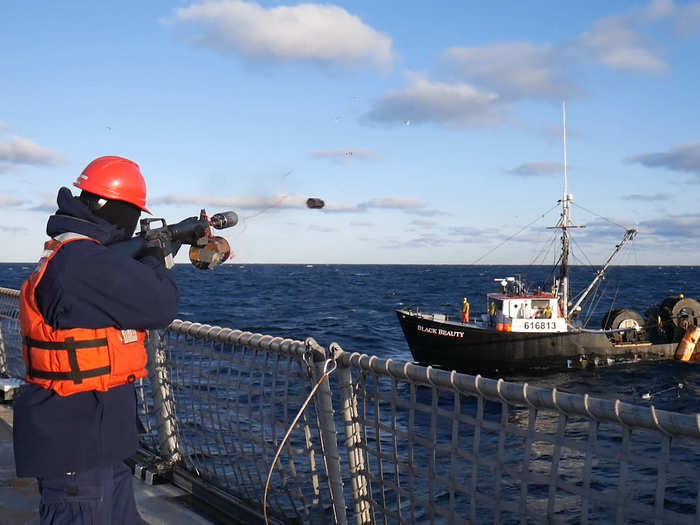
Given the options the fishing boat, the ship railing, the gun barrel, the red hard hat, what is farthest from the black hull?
the red hard hat

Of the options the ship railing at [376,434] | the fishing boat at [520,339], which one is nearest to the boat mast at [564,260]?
the fishing boat at [520,339]

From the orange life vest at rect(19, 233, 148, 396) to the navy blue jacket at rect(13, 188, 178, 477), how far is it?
5 cm

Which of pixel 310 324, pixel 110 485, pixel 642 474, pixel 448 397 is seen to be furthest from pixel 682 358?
pixel 110 485

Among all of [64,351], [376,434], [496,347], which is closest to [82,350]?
[64,351]

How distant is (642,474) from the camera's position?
13641 millimetres

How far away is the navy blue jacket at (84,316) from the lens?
2.63m

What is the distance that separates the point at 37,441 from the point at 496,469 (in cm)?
213

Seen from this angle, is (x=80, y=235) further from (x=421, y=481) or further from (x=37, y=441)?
(x=421, y=481)

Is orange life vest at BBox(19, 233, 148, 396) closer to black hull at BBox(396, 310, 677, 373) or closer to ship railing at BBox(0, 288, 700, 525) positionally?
ship railing at BBox(0, 288, 700, 525)

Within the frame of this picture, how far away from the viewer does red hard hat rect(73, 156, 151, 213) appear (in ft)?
9.55

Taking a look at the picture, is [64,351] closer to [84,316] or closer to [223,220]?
[84,316]

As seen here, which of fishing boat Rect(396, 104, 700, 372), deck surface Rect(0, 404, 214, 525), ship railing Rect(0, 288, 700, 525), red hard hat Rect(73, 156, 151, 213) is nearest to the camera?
ship railing Rect(0, 288, 700, 525)

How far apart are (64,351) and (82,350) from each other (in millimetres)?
72

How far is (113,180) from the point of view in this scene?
2928 mm
